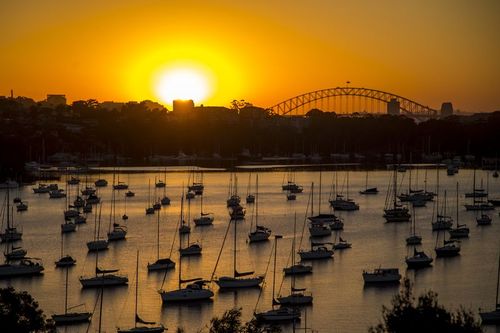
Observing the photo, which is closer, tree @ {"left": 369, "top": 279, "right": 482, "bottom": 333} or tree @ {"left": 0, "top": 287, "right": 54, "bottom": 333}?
tree @ {"left": 369, "top": 279, "right": 482, "bottom": 333}

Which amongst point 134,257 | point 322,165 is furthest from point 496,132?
point 134,257

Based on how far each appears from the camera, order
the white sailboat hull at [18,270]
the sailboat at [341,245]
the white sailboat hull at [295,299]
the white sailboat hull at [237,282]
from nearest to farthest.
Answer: the white sailboat hull at [295,299]
the white sailboat hull at [237,282]
the white sailboat hull at [18,270]
the sailboat at [341,245]

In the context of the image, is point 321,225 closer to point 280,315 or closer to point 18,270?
point 18,270

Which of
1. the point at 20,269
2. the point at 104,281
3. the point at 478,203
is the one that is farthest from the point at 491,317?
the point at 478,203

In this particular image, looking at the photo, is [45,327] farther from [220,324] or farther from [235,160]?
[235,160]

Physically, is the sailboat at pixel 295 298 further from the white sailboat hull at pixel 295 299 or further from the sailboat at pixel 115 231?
the sailboat at pixel 115 231

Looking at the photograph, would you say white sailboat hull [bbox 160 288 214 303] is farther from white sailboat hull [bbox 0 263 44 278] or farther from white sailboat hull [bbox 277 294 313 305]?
white sailboat hull [bbox 0 263 44 278]

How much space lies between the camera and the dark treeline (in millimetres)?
100875

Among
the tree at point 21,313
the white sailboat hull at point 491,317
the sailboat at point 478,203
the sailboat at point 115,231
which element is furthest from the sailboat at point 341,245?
the tree at point 21,313

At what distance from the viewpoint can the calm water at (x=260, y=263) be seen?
2569 cm

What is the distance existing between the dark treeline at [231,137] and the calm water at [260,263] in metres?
45.3

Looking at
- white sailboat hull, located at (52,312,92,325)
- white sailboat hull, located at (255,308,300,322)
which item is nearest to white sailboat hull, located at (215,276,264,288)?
white sailboat hull, located at (255,308,300,322)

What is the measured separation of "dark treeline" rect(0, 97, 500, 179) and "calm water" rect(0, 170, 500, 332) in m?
45.3

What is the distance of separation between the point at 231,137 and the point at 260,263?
78827 millimetres
